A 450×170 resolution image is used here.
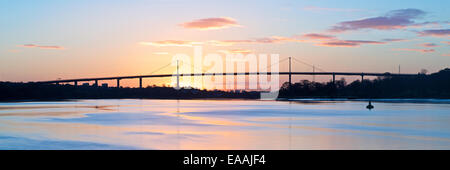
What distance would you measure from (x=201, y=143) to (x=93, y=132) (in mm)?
5408

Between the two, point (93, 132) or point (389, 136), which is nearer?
point (389, 136)

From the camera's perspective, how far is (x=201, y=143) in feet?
48.7

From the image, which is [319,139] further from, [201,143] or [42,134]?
[42,134]
